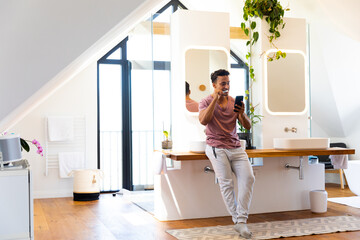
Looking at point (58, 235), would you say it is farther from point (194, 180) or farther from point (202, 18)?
point (202, 18)

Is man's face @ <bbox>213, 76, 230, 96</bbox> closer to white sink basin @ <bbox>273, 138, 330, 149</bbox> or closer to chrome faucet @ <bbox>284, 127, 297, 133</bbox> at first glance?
white sink basin @ <bbox>273, 138, 330, 149</bbox>

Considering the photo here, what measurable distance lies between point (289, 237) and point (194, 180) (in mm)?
1141

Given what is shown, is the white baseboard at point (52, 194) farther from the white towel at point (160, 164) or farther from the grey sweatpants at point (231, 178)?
the grey sweatpants at point (231, 178)

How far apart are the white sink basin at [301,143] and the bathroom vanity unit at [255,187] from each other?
0.20ft

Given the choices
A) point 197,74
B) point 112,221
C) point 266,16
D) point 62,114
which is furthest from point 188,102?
point 62,114

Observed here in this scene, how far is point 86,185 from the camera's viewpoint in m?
5.51

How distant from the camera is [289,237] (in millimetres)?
3348

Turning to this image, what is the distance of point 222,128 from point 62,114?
3.11m

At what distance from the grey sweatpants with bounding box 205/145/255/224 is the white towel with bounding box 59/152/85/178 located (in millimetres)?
2880

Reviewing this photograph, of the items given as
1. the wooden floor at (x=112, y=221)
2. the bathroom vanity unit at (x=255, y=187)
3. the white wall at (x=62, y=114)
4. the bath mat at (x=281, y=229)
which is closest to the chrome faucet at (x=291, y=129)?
the bathroom vanity unit at (x=255, y=187)

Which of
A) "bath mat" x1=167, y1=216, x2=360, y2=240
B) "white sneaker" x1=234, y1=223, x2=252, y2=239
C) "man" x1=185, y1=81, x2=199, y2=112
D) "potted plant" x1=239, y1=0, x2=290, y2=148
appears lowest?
"bath mat" x1=167, y1=216, x2=360, y2=240

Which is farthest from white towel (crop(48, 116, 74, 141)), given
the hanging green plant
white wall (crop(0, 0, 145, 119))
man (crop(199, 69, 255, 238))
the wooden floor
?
white wall (crop(0, 0, 145, 119))

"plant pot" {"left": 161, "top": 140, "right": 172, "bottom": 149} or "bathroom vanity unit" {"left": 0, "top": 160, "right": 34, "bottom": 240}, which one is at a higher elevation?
"plant pot" {"left": 161, "top": 140, "right": 172, "bottom": 149}

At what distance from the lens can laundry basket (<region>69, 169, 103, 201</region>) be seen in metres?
5.48
